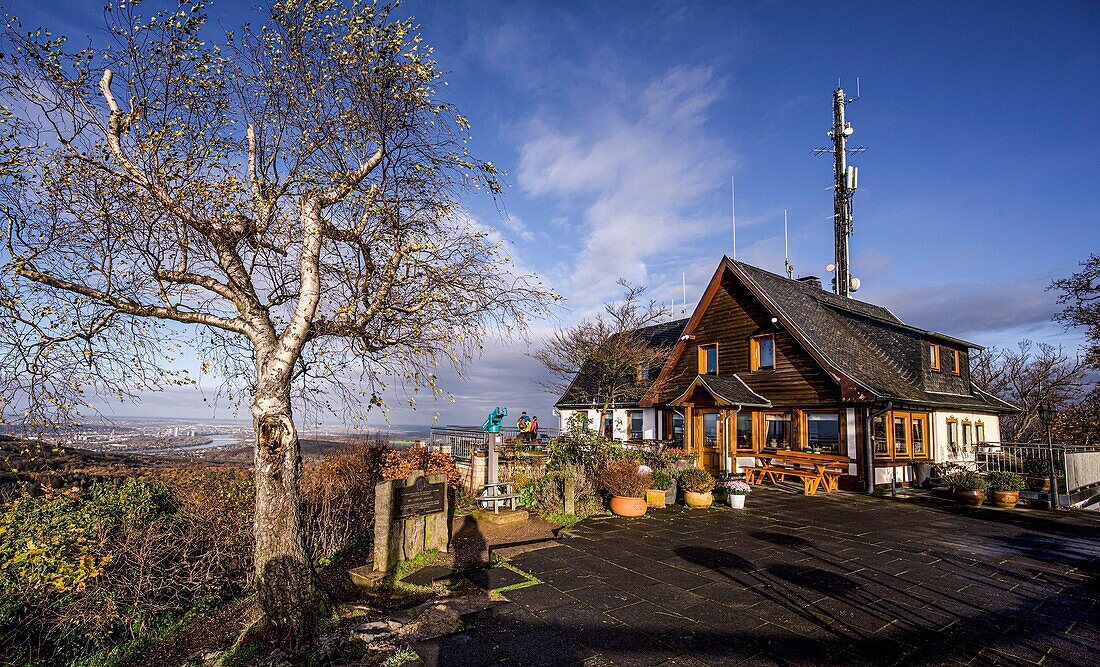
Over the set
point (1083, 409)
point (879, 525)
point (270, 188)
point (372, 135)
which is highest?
point (372, 135)

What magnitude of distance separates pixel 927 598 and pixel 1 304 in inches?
446

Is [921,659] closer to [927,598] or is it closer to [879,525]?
[927,598]

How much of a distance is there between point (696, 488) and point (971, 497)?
26.4 ft

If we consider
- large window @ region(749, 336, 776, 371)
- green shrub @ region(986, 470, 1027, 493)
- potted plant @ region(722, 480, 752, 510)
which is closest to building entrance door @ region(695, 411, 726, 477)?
large window @ region(749, 336, 776, 371)

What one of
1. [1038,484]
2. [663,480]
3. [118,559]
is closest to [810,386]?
[1038,484]

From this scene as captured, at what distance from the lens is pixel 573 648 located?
5703mm

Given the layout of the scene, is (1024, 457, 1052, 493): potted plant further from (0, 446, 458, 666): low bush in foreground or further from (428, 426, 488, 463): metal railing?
(0, 446, 458, 666): low bush in foreground

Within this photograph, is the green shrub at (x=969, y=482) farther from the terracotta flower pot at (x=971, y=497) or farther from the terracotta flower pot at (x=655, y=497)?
the terracotta flower pot at (x=655, y=497)

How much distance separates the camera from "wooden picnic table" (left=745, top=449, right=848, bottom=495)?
17.8 m

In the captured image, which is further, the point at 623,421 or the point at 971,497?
the point at 623,421

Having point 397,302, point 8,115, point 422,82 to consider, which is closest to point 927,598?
point 397,302

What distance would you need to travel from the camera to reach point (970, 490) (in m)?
15.4

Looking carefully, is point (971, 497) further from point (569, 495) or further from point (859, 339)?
point (569, 495)

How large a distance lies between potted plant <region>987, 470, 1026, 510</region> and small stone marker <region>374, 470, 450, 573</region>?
1578cm
